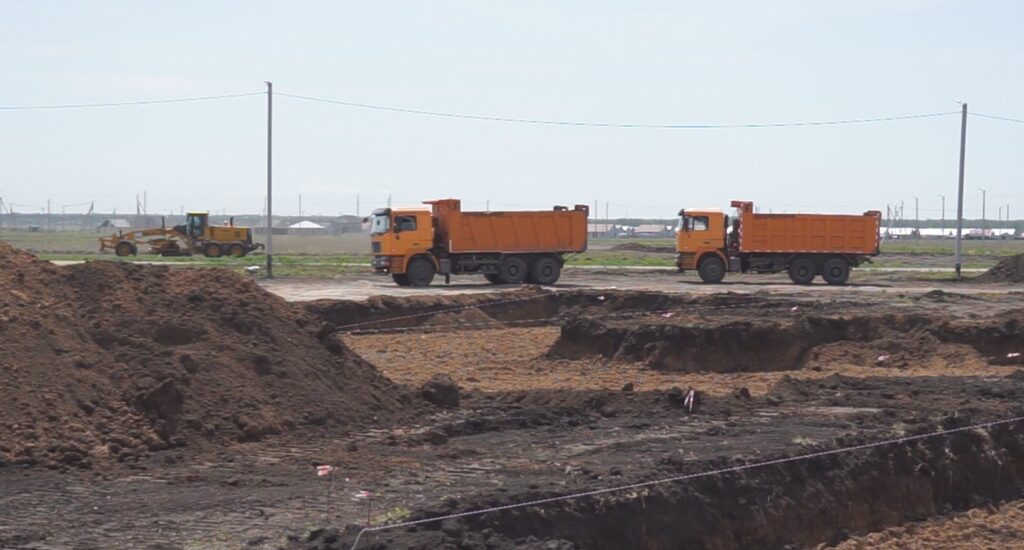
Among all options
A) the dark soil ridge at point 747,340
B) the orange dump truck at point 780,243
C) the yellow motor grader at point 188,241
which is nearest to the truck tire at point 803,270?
the orange dump truck at point 780,243

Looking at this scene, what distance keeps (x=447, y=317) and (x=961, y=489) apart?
52.4ft

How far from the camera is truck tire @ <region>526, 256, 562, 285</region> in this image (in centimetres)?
3831

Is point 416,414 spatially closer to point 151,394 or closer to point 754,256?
point 151,394

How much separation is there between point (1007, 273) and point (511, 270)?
16739mm

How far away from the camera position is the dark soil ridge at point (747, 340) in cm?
2147

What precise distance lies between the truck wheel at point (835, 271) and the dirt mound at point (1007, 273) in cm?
512

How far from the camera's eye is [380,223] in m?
37.8

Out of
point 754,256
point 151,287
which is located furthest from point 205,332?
point 754,256

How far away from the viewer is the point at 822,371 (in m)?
20.4

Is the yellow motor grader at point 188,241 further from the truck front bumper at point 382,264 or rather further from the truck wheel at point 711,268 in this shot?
the truck wheel at point 711,268

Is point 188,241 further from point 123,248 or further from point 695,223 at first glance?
point 695,223

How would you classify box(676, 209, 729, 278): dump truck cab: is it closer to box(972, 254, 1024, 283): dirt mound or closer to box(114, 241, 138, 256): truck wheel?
box(972, 254, 1024, 283): dirt mound

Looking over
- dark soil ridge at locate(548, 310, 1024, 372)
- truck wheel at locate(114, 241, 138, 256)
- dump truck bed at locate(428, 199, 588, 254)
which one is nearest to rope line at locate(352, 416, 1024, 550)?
dark soil ridge at locate(548, 310, 1024, 372)

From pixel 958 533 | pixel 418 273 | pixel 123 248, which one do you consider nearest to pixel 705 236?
pixel 418 273
